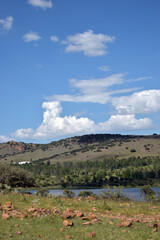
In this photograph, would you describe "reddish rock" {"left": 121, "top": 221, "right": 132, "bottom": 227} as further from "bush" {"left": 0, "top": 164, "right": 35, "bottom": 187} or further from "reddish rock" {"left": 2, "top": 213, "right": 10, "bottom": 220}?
"bush" {"left": 0, "top": 164, "right": 35, "bottom": 187}

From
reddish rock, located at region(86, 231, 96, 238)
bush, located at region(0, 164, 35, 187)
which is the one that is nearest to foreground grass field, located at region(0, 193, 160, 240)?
reddish rock, located at region(86, 231, 96, 238)

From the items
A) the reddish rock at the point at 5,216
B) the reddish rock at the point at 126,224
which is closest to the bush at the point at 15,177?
the reddish rock at the point at 5,216

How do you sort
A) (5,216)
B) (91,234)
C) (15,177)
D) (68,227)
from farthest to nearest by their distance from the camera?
1. (15,177)
2. (5,216)
3. (68,227)
4. (91,234)

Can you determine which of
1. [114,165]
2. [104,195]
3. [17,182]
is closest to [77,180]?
[114,165]

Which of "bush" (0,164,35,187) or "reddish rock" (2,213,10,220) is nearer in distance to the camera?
"reddish rock" (2,213,10,220)

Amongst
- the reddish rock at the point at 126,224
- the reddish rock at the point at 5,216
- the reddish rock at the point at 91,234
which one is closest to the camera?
the reddish rock at the point at 91,234

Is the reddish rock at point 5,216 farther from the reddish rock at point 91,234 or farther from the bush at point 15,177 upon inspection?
the bush at point 15,177

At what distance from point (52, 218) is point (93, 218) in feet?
Answer: 5.99

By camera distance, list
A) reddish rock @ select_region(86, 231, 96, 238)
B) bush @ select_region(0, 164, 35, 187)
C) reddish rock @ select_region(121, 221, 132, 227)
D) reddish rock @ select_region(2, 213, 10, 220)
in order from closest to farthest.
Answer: reddish rock @ select_region(86, 231, 96, 238) < reddish rock @ select_region(121, 221, 132, 227) < reddish rock @ select_region(2, 213, 10, 220) < bush @ select_region(0, 164, 35, 187)

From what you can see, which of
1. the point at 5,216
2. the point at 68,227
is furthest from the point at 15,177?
the point at 68,227

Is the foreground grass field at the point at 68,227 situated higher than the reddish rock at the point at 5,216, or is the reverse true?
the reddish rock at the point at 5,216

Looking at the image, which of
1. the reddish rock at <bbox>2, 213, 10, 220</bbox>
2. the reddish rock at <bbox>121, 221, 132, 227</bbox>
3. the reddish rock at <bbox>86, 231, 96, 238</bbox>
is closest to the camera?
the reddish rock at <bbox>86, 231, 96, 238</bbox>

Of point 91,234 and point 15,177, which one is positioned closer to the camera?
point 91,234

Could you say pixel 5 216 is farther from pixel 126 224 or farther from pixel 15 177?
pixel 15 177
